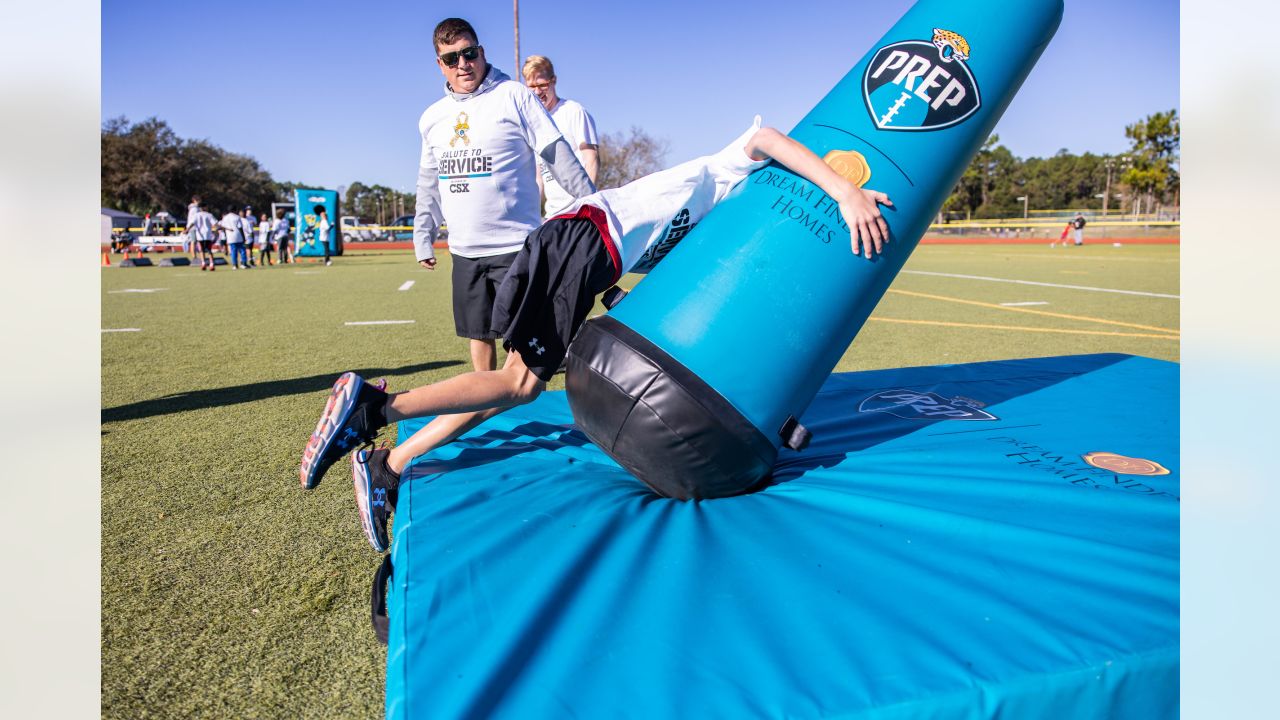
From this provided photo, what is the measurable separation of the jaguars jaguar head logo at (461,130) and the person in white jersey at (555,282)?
797mm

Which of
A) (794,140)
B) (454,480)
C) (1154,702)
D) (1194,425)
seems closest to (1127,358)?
(1194,425)

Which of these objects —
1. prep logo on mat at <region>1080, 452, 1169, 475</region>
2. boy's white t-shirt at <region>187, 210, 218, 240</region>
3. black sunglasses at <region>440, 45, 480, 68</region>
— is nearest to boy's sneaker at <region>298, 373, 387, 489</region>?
black sunglasses at <region>440, 45, 480, 68</region>

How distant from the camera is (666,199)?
270 cm

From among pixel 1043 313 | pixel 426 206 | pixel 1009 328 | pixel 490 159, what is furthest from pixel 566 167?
pixel 1043 313

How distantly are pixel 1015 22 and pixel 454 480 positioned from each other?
2.39m

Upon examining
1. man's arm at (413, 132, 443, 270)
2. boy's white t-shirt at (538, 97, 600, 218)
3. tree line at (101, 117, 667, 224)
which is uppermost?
tree line at (101, 117, 667, 224)

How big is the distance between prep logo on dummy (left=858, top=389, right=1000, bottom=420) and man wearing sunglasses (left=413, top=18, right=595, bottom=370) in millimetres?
1613

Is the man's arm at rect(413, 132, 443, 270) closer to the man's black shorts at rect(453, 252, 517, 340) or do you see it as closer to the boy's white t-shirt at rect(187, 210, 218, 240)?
the man's black shorts at rect(453, 252, 517, 340)

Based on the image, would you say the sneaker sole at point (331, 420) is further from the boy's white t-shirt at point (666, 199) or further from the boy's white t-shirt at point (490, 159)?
the boy's white t-shirt at point (666, 199)

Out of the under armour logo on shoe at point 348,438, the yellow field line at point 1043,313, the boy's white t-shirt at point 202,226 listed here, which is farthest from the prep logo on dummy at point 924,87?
the boy's white t-shirt at point 202,226

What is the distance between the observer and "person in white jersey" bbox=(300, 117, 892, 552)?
2.64 metres

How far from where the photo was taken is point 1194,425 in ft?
9.21

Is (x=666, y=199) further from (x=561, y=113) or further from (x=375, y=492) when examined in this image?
(x=561, y=113)
